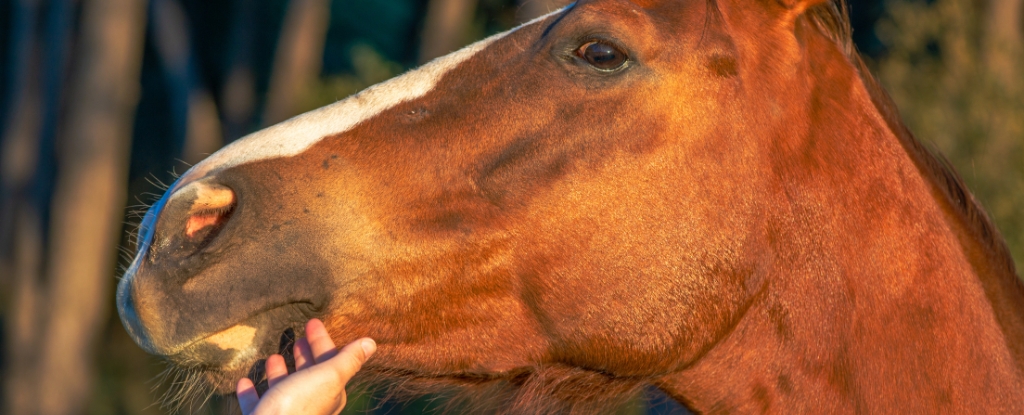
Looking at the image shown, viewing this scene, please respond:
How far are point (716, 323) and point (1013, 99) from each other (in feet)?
16.7

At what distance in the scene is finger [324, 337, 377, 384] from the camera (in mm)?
2062

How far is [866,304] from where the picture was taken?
246 cm

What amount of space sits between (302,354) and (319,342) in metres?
0.08

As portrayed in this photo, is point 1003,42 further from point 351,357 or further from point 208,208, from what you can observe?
point 208,208

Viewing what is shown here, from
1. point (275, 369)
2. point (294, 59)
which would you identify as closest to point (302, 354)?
point (275, 369)

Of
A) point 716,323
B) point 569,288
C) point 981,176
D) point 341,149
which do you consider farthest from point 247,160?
point 981,176

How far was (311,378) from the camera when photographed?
2.03 metres

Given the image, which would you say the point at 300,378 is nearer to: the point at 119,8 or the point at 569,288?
the point at 569,288

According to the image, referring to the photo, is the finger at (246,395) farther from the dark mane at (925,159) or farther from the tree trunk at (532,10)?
the tree trunk at (532,10)

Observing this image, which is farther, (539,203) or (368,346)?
(539,203)

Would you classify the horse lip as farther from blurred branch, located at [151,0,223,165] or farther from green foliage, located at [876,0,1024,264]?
blurred branch, located at [151,0,223,165]

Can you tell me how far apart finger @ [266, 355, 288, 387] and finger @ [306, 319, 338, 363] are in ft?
0.25

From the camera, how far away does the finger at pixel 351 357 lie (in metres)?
2.06

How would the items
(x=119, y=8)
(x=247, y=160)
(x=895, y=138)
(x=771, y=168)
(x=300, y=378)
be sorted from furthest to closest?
1. (x=119, y=8)
2. (x=895, y=138)
3. (x=771, y=168)
4. (x=247, y=160)
5. (x=300, y=378)
